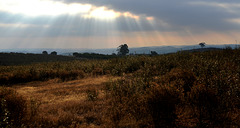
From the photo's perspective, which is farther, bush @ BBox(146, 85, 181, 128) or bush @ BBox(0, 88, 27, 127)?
bush @ BBox(0, 88, 27, 127)

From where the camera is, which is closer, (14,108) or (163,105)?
(163,105)

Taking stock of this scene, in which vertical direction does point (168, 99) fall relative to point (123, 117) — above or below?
above

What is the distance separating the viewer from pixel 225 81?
449cm

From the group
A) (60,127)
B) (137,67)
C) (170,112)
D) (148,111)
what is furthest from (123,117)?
(137,67)

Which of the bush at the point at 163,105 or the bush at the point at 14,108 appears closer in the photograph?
the bush at the point at 163,105

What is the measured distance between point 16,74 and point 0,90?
1027cm

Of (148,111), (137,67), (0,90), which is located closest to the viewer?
(148,111)

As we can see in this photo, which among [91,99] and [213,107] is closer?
[213,107]

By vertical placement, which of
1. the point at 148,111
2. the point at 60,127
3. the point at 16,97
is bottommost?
the point at 60,127

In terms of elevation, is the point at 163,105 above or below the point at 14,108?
above

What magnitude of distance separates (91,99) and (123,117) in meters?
2.32

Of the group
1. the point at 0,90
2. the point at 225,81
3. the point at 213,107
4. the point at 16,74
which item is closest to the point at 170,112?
the point at 213,107

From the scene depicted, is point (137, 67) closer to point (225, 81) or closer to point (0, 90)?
point (225, 81)

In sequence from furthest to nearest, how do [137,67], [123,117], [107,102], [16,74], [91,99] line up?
1. [137,67]
2. [16,74]
3. [91,99]
4. [107,102]
5. [123,117]
